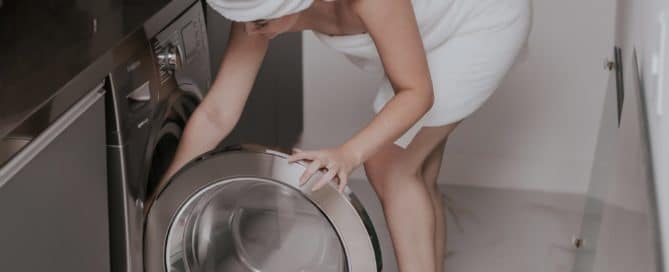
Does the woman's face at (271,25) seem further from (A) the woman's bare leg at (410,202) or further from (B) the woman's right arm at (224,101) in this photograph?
(A) the woman's bare leg at (410,202)

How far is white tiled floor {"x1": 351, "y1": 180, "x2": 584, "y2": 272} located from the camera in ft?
9.05

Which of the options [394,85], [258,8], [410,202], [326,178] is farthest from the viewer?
[410,202]

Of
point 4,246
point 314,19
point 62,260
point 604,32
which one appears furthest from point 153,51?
point 604,32

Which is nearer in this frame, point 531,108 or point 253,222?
point 253,222

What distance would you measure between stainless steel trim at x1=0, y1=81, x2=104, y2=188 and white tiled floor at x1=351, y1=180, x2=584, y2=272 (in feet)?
3.80

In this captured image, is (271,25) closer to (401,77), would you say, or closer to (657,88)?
(401,77)

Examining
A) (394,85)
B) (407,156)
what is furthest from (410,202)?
(394,85)

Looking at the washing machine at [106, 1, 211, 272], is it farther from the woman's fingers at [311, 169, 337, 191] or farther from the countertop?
the woman's fingers at [311, 169, 337, 191]

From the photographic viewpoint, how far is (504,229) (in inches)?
115

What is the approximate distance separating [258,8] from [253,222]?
27.4 inches

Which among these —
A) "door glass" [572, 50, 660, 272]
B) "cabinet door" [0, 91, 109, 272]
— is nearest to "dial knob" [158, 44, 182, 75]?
"cabinet door" [0, 91, 109, 272]

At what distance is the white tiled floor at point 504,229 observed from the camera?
109 inches

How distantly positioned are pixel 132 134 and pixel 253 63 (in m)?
0.26

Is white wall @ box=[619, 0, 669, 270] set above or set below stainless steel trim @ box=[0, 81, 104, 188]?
above
